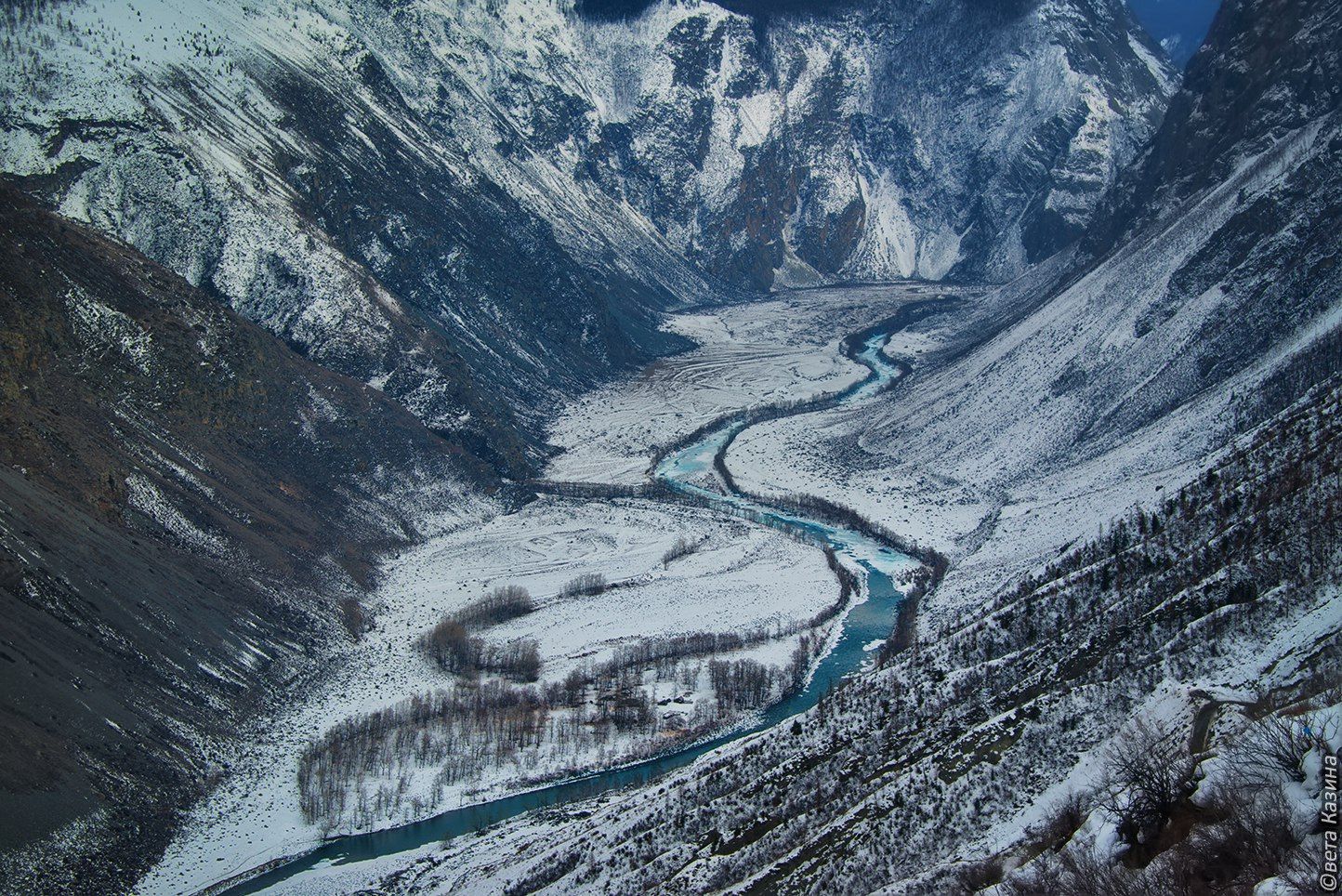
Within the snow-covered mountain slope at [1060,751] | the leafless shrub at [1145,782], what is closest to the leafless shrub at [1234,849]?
the snow-covered mountain slope at [1060,751]

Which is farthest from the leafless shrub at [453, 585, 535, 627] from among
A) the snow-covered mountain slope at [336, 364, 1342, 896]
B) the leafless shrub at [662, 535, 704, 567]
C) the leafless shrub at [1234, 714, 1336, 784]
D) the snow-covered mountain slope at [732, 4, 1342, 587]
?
the leafless shrub at [1234, 714, 1336, 784]

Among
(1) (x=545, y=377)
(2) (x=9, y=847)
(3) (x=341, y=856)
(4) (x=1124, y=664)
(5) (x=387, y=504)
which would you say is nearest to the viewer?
(4) (x=1124, y=664)

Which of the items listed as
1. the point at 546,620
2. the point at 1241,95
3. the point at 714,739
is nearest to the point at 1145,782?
the point at 714,739

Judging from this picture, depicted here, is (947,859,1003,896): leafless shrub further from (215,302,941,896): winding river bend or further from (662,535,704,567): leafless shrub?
(662,535,704,567): leafless shrub

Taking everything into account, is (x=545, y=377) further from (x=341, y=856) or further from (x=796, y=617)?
(x=341, y=856)

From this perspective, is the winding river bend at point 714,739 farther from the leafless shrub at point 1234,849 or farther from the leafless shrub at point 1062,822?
the leafless shrub at point 1234,849

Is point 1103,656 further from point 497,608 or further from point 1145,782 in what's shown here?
point 497,608

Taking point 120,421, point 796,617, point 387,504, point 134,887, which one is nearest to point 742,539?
point 796,617
